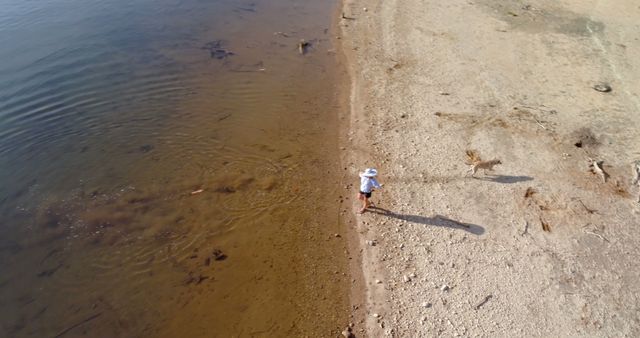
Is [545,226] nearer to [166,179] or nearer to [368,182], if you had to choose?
[368,182]

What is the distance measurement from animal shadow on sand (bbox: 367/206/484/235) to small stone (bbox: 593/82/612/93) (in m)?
9.49

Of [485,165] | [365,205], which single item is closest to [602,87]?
[485,165]

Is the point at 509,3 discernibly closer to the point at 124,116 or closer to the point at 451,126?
the point at 451,126

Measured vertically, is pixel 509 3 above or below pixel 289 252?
above

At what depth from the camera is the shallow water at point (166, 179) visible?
10.5 meters

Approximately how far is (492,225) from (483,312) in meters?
2.75

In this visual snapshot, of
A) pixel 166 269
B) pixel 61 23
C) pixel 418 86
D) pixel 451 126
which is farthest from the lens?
pixel 61 23

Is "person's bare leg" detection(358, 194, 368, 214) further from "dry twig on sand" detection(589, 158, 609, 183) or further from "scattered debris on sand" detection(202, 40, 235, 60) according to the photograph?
"scattered debris on sand" detection(202, 40, 235, 60)

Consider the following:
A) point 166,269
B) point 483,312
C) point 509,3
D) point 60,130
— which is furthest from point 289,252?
point 509,3

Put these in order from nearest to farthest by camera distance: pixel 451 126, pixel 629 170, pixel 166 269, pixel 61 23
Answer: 1. pixel 166 269
2. pixel 629 170
3. pixel 451 126
4. pixel 61 23

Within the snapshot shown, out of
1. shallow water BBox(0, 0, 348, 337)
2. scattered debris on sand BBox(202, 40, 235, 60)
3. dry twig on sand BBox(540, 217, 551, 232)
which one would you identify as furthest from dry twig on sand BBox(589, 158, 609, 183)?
scattered debris on sand BBox(202, 40, 235, 60)

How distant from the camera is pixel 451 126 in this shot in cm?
1530

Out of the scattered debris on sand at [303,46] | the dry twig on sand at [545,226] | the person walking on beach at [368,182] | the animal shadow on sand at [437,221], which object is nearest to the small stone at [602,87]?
the dry twig on sand at [545,226]

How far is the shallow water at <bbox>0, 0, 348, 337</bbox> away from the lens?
10.5m
